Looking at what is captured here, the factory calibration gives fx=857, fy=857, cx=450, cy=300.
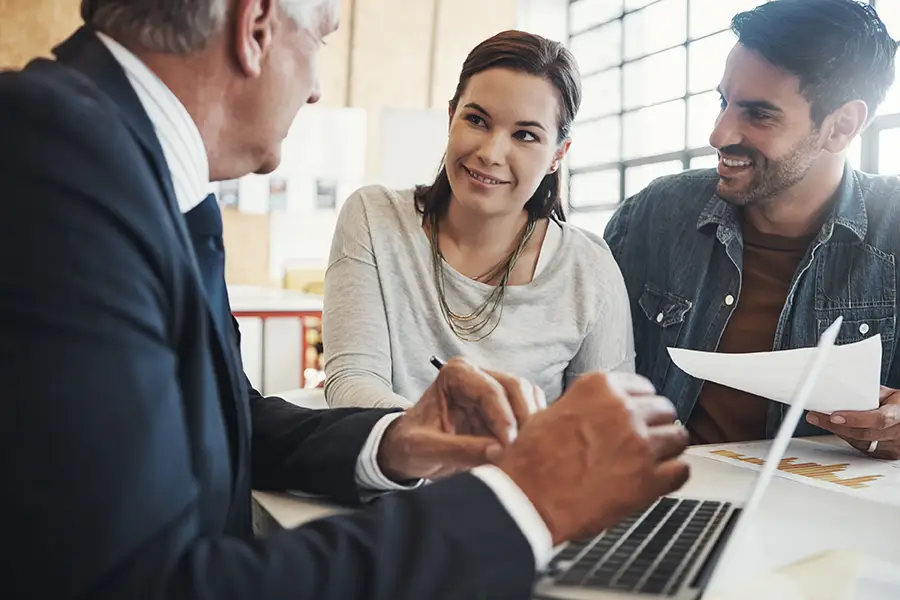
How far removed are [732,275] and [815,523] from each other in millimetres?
904

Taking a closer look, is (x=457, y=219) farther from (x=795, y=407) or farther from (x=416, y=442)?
(x=795, y=407)

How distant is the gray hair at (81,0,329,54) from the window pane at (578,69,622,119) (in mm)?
6085

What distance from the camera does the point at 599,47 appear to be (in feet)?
22.2

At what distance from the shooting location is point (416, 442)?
886mm

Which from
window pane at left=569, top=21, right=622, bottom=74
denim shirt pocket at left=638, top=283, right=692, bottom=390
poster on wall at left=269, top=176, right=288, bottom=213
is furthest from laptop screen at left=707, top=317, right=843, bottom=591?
→ poster on wall at left=269, top=176, right=288, bottom=213

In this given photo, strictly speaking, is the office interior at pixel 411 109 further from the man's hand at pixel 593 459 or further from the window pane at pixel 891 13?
the man's hand at pixel 593 459

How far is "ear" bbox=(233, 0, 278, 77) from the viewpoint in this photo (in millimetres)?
738

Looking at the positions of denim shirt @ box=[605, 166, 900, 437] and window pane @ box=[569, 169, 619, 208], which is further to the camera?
window pane @ box=[569, 169, 619, 208]

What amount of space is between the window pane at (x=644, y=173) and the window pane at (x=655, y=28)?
2.72 feet

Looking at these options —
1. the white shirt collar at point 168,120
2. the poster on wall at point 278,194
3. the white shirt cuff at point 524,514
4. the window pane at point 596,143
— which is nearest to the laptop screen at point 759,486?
the white shirt cuff at point 524,514

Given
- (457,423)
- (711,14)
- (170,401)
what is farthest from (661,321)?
(711,14)

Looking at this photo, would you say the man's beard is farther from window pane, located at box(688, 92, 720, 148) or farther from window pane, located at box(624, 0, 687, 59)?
window pane, located at box(624, 0, 687, 59)

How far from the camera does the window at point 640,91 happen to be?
560cm

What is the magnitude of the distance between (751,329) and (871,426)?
20.2 inches
